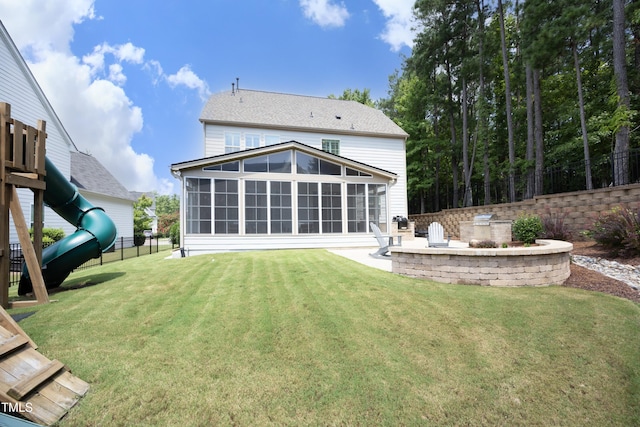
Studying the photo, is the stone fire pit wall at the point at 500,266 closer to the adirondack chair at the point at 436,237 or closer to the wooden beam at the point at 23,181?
the adirondack chair at the point at 436,237

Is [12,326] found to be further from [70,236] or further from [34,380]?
[70,236]

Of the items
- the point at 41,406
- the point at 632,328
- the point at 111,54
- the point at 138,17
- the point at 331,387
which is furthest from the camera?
the point at 111,54

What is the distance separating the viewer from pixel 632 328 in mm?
3965

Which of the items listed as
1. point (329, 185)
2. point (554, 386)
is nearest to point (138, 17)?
point (329, 185)

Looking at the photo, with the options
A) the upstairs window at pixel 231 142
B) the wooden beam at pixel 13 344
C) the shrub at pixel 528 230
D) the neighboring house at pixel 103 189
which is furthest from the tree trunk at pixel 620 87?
the neighboring house at pixel 103 189

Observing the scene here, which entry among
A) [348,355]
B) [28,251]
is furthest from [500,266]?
[28,251]

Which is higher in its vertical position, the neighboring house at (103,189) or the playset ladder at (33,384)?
the neighboring house at (103,189)

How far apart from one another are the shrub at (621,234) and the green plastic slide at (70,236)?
12723 millimetres

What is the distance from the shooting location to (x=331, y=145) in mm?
19016

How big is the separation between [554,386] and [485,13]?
24172mm

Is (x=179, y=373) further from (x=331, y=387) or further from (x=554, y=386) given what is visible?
(x=554, y=386)

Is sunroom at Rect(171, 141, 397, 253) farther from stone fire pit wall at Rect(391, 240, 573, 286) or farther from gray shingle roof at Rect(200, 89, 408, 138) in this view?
stone fire pit wall at Rect(391, 240, 573, 286)

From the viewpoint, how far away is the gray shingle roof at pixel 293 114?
17609 mm

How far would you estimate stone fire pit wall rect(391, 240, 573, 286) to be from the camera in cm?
566
